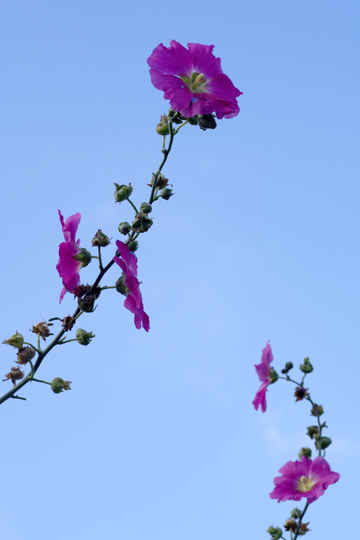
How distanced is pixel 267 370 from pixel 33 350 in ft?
4.31

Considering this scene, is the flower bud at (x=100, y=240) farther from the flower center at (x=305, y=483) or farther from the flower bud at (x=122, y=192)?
the flower center at (x=305, y=483)

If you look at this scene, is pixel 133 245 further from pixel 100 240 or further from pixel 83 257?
pixel 83 257

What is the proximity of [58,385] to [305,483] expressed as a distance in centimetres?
125

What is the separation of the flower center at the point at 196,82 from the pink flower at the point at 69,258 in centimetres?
78

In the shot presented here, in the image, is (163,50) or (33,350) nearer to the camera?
(33,350)

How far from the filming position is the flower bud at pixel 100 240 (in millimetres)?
2180

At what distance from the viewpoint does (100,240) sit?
2.18 meters

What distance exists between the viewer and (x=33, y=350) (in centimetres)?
214

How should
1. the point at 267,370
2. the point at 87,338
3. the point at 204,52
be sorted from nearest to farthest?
the point at 87,338, the point at 204,52, the point at 267,370

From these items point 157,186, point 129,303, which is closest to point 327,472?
point 129,303

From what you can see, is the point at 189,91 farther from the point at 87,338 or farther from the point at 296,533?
the point at 296,533

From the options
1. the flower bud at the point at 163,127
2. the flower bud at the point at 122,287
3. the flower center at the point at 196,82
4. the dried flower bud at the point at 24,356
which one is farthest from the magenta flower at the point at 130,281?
the flower center at the point at 196,82

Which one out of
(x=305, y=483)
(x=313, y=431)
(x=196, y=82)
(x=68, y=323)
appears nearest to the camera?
(x=68, y=323)

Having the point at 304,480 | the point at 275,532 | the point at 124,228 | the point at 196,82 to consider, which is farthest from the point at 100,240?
the point at 275,532
